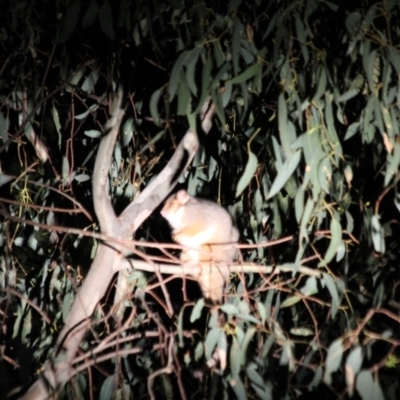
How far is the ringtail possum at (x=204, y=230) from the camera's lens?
3.76m

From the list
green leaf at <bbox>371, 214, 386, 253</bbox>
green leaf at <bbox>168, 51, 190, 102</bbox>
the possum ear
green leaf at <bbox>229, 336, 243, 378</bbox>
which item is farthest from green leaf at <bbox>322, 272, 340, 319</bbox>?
the possum ear

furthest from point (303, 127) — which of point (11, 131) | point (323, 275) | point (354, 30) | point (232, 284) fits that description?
point (11, 131)

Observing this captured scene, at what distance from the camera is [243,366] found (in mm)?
2443

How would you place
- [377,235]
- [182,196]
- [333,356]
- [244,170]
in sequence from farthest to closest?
[182,196] < [244,170] < [377,235] < [333,356]

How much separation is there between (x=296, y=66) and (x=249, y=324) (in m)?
1.28

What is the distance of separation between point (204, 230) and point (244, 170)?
1.15 metres

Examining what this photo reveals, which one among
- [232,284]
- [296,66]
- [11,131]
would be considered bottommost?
[232,284]

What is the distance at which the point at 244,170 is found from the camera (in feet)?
10.1

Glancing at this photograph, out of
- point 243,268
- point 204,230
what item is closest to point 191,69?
point 243,268

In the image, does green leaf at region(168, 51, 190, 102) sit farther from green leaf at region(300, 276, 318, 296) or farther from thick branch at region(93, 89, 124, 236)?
green leaf at region(300, 276, 318, 296)

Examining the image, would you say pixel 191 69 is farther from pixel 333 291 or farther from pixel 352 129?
pixel 333 291

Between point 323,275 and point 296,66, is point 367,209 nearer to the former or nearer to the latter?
point 323,275

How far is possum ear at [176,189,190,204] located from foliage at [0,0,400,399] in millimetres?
159

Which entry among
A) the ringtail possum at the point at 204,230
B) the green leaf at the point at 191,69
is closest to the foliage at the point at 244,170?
the green leaf at the point at 191,69
